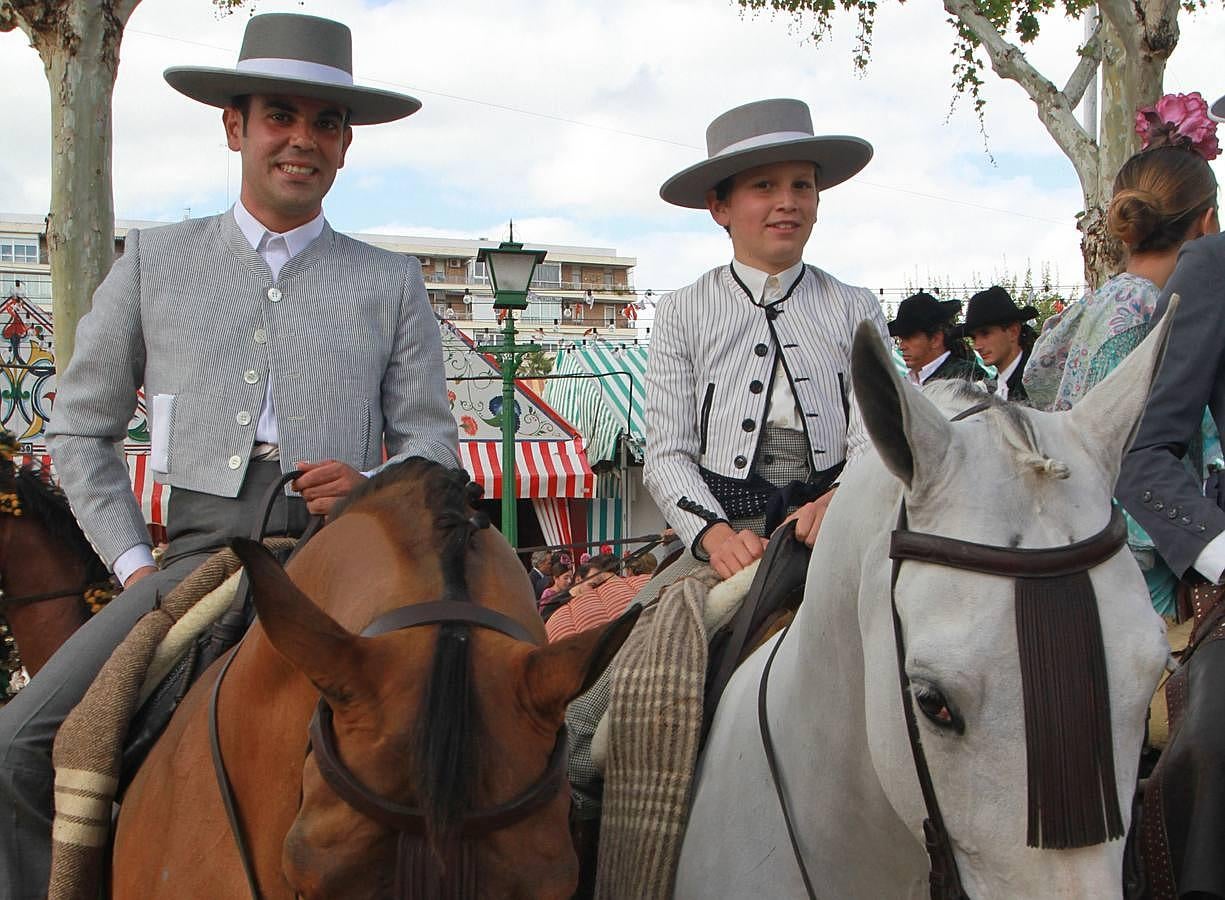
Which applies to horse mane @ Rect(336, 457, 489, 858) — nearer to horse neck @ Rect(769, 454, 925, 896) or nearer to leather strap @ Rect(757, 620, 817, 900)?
horse neck @ Rect(769, 454, 925, 896)

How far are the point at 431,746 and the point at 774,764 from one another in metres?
1.05

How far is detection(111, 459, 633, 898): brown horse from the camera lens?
166 cm

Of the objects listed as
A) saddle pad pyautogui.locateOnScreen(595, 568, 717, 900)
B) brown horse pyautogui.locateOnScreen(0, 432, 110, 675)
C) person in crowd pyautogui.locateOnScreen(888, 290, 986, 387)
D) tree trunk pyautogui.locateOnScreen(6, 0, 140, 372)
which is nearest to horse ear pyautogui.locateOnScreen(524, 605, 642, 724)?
saddle pad pyautogui.locateOnScreen(595, 568, 717, 900)

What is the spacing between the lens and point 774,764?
2406 millimetres

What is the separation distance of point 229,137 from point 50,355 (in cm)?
1205

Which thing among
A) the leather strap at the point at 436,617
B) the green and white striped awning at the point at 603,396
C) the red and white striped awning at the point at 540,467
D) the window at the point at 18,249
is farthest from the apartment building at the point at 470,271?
the leather strap at the point at 436,617

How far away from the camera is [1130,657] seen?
1620 mm

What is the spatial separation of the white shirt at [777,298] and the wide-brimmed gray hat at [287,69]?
133 cm

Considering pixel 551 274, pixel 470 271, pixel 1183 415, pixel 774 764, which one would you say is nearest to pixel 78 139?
pixel 774 764

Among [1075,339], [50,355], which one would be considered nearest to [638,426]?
[50,355]

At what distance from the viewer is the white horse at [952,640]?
5.33ft

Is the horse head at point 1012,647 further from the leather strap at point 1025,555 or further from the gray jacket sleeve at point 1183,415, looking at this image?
the gray jacket sleeve at point 1183,415

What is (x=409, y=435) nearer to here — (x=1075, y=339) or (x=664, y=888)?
(x=664, y=888)

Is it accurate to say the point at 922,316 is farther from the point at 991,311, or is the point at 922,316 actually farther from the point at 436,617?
the point at 436,617
